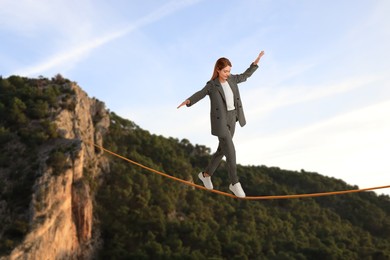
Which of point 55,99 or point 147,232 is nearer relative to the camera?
point 55,99

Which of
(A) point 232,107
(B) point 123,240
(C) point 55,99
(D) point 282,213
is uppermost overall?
(C) point 55,99

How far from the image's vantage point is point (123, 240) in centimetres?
4581

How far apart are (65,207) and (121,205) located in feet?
49.5

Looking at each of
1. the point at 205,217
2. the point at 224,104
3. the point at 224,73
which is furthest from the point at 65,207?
the point at 224,73

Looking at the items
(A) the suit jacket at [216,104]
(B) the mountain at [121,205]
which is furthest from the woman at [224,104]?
(B) the mountain at [121,205]

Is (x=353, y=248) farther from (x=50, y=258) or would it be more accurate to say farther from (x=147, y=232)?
(x=50, y=258)

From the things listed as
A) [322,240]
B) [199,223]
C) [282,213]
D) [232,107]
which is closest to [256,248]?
[199,223]

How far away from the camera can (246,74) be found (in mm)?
7656

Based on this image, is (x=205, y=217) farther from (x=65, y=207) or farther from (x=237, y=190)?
(x=237, y=190)

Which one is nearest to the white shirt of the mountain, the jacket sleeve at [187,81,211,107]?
the jacket sleeve at [187,81,211,107]

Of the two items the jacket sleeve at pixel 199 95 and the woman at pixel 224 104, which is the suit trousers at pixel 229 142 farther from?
the jacket sleeve at pixel 199 95

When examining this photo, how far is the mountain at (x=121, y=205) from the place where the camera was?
33.4 m

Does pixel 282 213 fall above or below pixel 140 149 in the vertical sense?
below

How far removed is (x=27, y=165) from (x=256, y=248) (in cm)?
2839
